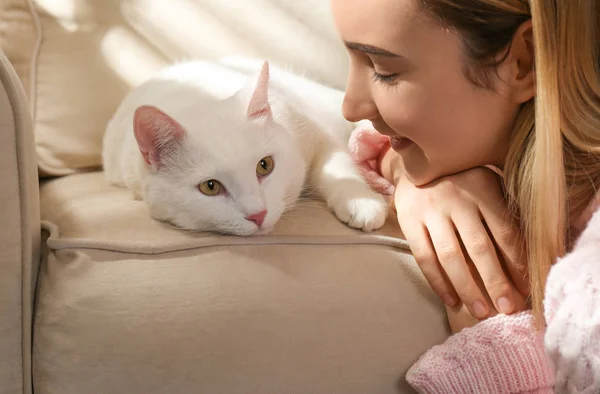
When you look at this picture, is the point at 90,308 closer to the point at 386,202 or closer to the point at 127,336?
the point at 127,336

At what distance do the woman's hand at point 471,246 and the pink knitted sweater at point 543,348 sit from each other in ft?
0.13

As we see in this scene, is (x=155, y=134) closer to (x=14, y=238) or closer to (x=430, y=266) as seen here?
(x=14, y=238)

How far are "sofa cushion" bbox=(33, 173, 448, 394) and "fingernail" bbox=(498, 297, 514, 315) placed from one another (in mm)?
87

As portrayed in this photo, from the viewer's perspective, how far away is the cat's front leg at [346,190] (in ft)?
3.33

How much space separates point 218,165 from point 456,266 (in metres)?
0.41

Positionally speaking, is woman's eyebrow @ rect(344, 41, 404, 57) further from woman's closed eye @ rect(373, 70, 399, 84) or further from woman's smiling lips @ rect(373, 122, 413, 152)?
woman's smiling lips @ rect(373, 122, 413, 152)

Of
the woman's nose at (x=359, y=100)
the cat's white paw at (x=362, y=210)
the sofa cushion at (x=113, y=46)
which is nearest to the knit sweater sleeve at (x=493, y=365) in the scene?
the cat's white paw at (x=362, y=210)

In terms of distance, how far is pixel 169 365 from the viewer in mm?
831

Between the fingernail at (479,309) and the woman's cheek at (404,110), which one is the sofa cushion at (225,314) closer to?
the fingernail at (479,309)

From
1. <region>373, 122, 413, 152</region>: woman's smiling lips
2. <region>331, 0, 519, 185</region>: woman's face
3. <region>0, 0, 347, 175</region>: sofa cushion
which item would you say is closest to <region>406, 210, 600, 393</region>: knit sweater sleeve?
<region>331, 0, 519, 185</region>: woman's face

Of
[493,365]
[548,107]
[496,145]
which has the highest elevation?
[548,107]

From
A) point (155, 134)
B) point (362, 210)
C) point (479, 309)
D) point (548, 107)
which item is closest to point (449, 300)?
point (479, 309)

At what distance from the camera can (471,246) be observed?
938 mm

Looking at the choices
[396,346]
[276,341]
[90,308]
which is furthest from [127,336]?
[396,346]
